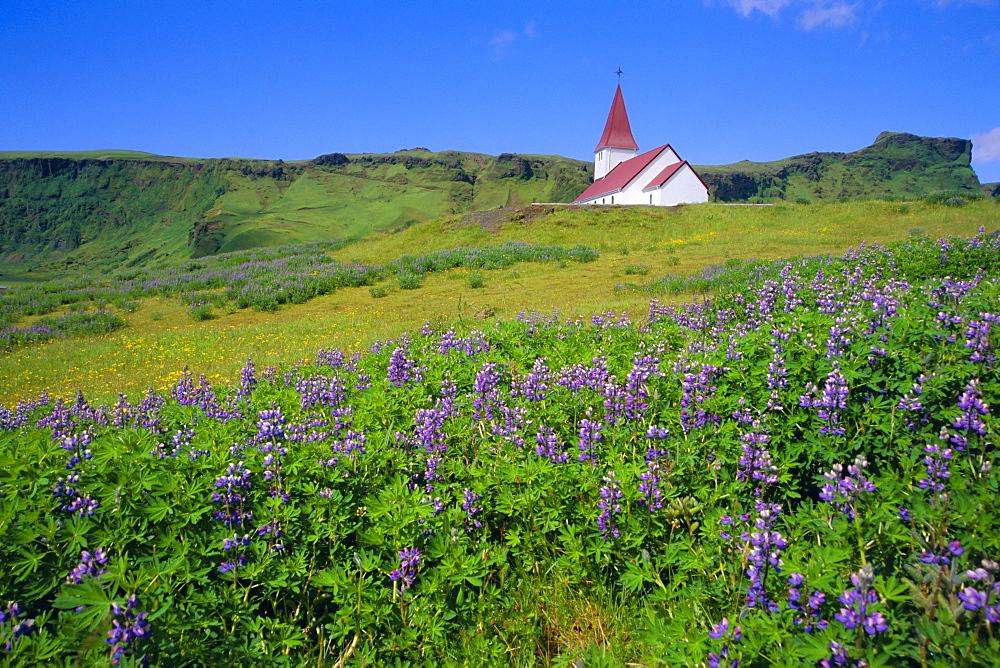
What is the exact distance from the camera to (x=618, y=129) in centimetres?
6266

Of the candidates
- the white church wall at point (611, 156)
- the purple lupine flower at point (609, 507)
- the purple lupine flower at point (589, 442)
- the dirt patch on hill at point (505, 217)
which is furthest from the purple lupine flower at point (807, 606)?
the white church wall at point (611, 156)

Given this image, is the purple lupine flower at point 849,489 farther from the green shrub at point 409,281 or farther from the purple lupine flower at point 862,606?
the green shrub at point 409,281

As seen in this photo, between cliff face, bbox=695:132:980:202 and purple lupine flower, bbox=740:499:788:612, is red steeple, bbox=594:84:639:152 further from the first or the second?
cliff face, bbox=695:132:980:202

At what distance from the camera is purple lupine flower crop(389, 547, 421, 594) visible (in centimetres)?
246

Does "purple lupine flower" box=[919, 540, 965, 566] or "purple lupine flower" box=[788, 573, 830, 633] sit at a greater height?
"purple lupine flower" box=[919, 540, 965, 566]

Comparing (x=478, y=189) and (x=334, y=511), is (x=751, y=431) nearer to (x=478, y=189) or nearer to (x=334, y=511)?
(x=334, y=511)

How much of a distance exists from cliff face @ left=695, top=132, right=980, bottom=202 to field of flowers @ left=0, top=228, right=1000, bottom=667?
168 meters

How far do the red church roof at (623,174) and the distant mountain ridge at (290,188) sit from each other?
67.8 meters

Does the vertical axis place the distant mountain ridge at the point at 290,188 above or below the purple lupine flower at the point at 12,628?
above

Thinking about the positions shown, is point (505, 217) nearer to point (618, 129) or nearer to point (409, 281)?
point (409, 281)

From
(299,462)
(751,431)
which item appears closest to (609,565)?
(751,431)

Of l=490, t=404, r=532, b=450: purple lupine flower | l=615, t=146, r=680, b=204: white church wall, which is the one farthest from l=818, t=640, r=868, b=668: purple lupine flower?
l=615, t=146, r=680, b=204: white church wall

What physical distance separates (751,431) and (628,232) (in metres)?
24.1

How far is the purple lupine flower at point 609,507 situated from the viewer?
269cm
